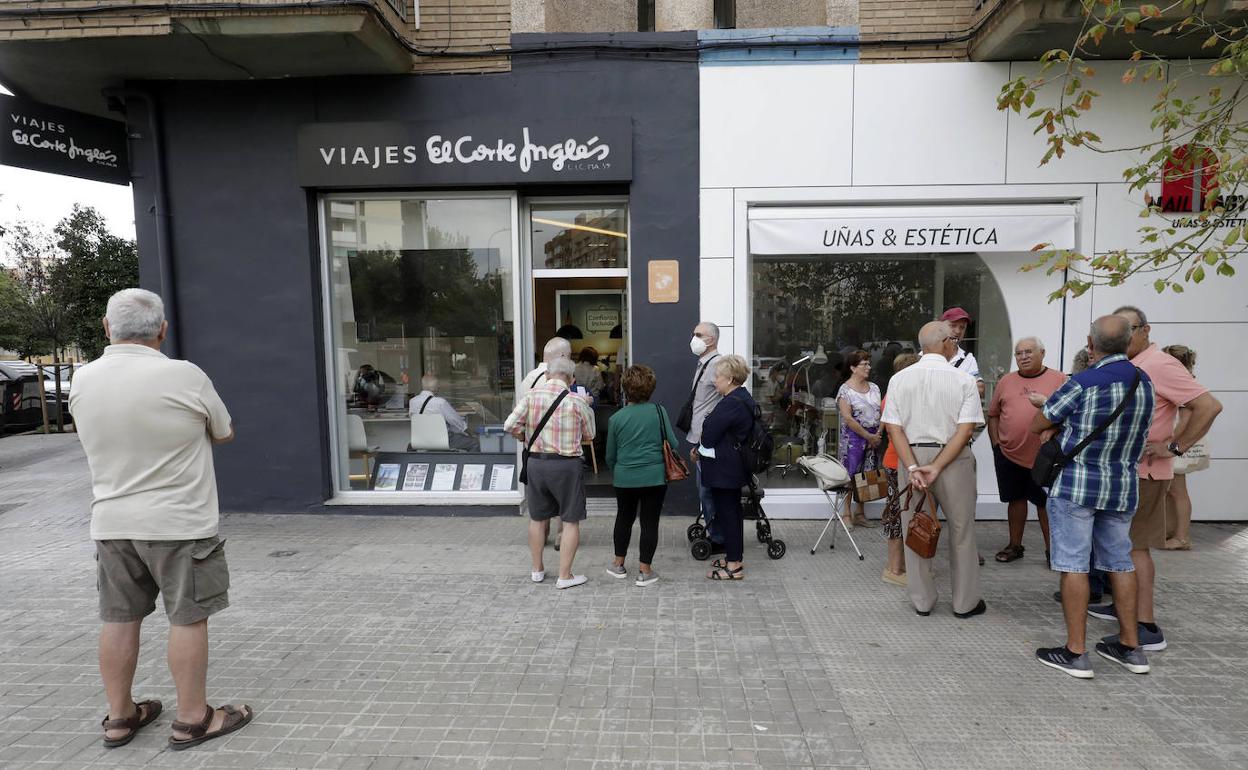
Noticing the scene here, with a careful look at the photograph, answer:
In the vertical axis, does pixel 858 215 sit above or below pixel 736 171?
below

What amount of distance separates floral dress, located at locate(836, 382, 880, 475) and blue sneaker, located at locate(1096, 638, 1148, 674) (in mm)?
2371

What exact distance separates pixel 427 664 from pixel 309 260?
477cm

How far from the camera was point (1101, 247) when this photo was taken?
21.4ft

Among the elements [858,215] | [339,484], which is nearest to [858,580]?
[858,215]

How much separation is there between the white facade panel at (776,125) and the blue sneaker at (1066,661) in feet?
14.8

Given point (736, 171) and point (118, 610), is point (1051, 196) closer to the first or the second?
point (736, 171)

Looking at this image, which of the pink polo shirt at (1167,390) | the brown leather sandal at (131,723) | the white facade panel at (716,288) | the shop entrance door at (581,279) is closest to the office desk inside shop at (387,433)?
the shop entrance door at (581,279)

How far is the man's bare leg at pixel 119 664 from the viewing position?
2998 millimetres

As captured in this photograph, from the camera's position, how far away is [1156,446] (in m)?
4.09

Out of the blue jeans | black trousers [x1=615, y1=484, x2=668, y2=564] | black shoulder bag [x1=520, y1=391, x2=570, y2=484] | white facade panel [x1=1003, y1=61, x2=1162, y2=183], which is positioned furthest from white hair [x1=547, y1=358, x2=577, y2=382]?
white facade panel [x1=1003, y1=61, x2=1162, y2=183]

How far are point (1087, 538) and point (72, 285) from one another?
66.3 ft

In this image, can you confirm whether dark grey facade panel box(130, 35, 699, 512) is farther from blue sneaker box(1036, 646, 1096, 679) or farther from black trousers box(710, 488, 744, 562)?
blue sneaker box(1036, 646, 1096, 679)

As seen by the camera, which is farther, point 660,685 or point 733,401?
point 733,401

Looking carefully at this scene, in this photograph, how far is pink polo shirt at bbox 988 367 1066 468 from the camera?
16.7ft
